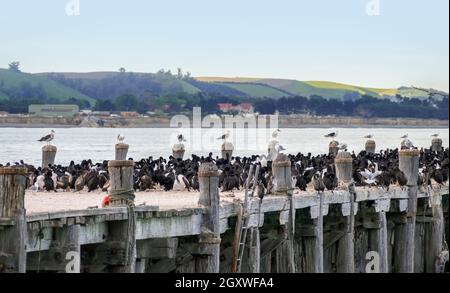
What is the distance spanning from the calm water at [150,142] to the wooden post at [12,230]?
37.4m

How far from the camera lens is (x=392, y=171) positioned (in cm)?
3838

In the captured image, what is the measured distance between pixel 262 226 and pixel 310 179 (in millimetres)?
6107

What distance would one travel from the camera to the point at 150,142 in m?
105

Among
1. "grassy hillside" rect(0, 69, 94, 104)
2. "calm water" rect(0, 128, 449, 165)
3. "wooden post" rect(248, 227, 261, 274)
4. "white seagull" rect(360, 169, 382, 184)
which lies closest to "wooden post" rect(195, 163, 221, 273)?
"wooden post" rect(248, 227, 261, 274)

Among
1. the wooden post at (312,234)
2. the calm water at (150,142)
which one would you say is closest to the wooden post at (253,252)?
the wooden post at (312,234)

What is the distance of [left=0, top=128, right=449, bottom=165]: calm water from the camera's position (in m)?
74.2

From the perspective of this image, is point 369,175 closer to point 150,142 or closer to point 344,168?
point 344,168

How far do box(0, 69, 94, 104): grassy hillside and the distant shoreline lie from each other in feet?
12.3

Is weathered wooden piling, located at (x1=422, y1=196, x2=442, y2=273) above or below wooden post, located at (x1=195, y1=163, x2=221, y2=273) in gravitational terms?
below

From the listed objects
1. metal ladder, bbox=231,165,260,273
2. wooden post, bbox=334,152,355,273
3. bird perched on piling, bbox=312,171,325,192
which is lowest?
wooden post, bbox=334,152,355,273

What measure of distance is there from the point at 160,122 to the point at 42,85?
10.7 m

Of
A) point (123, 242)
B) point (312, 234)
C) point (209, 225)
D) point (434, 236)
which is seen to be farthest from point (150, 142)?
point (123, 242)

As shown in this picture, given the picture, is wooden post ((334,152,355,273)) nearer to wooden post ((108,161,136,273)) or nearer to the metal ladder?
the metal ladder

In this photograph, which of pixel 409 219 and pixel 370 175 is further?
pixel 370 175
